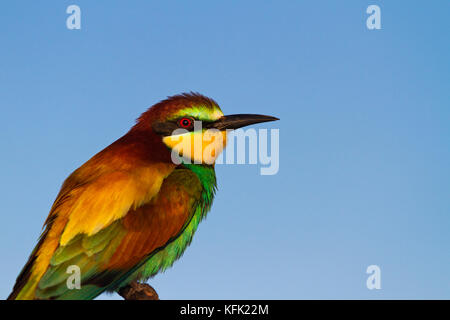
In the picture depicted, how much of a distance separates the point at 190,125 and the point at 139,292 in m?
1.15

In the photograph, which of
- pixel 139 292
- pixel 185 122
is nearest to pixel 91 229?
pixel 139 292

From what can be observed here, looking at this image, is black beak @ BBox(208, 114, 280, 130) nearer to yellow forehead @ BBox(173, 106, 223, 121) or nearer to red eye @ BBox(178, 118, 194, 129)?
yellow forehead @ BBox(173, 106, 223, 121)

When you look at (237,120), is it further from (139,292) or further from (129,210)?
(139,292)

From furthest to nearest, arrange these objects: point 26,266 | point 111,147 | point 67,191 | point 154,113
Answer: point 154,113 → point 111,147 → point 67,191 → point 26,266

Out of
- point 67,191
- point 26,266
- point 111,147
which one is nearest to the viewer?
point 26,266

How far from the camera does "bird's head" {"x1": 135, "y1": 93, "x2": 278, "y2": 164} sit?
3115mm

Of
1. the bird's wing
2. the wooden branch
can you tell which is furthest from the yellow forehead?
the wooden branch

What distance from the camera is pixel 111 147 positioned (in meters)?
2.98

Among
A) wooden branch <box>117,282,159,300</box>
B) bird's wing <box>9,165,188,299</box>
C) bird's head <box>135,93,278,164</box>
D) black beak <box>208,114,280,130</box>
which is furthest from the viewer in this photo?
black beak <box>208,114,280,130</box>

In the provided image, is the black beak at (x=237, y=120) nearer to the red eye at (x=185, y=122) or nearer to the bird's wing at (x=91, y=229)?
the red eye at (x=185, y=122)

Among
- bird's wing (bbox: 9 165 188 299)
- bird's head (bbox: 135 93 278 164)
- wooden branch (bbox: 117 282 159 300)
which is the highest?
bird's head (bbox: 135 93 278 164)
